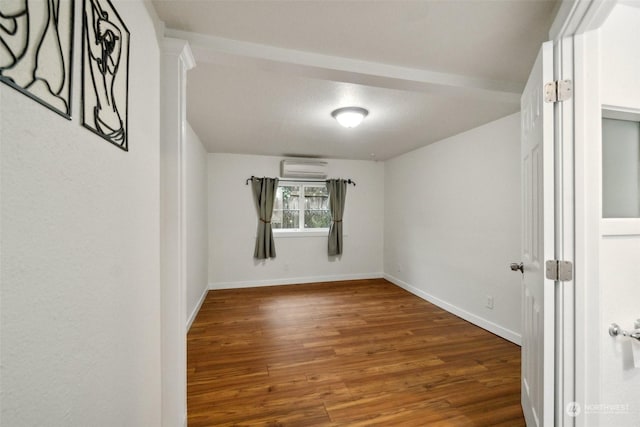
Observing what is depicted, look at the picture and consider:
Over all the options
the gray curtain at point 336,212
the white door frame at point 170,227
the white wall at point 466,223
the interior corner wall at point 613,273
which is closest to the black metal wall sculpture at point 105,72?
the white door frame at point 170,227

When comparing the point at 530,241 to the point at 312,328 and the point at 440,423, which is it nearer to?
the point at 440,423

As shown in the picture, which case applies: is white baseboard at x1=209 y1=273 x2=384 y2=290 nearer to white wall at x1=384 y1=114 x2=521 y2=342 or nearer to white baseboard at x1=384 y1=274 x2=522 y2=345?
white wall at x1=384 y1=114 x2=521 y2=342

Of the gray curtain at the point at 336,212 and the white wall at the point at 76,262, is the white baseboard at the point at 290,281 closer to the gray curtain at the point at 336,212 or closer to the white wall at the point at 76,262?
the gray curtain at the point at 336,212

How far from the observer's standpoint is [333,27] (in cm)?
133

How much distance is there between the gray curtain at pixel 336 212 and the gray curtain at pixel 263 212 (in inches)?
42.9

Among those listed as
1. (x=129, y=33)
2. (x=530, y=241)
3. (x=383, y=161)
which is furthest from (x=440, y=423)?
(x=383, y=161)

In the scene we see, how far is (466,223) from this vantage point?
10.5 ft

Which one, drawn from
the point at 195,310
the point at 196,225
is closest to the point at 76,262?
the point at 196,225

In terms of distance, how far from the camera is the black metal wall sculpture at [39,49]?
488mm

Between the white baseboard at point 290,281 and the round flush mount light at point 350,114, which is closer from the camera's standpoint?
the round flush mount light at point 350,114

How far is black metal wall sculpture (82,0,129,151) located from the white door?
5.53 ft

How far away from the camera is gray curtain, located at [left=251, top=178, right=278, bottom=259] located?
444cm

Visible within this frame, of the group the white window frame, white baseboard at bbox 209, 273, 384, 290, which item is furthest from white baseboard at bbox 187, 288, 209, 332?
the white window frame

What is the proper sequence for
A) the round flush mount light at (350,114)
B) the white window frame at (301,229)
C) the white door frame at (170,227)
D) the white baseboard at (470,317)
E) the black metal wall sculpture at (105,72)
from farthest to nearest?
1. the white window frame at (301,229)
2. the white baseboard at (470,317)
3. the round flush mount light at (350,114)
4. the white door frame at (170,227)
5. the black metal wall sculpture at (105,72)
